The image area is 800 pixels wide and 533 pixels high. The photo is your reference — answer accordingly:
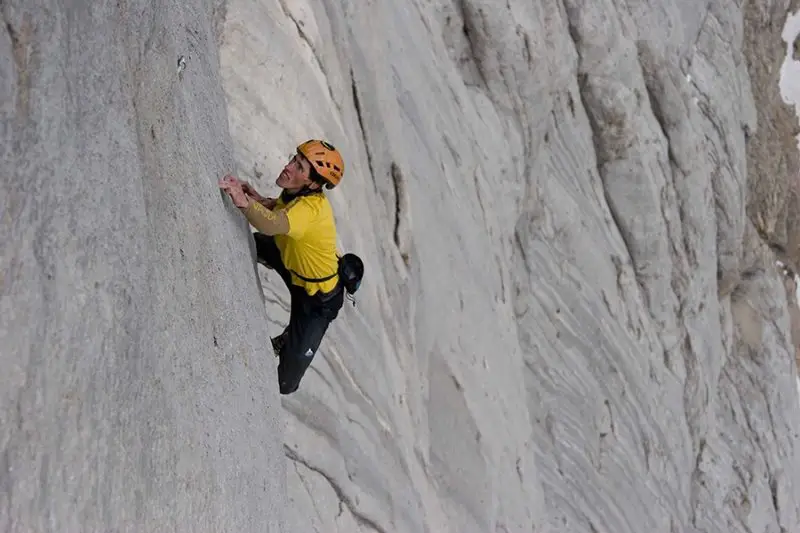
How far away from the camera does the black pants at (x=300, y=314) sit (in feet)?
17.2

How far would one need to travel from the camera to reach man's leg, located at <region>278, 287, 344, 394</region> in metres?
5.25

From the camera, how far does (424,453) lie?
8.88 meters

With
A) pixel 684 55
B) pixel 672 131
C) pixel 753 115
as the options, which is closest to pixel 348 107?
pixel 672 131

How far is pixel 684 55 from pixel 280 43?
15.5 meters

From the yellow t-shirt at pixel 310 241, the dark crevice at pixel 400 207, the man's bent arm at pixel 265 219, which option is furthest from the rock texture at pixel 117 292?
the dark crevice at pixel 400 207

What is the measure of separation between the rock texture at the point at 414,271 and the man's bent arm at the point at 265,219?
202 mm

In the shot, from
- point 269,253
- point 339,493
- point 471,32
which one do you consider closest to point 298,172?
point 269,253

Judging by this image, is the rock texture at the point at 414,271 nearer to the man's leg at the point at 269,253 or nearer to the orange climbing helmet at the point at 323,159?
the man's leg at the point at 269,253

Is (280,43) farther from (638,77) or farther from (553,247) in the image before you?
(638,77)

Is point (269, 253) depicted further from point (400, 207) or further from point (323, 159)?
point (400, 207)

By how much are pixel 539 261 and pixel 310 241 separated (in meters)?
9.93

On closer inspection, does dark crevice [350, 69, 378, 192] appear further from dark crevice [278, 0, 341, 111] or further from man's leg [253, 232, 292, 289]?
man's leg [253, 232, 292, 289]

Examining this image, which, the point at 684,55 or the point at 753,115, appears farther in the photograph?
the point at 753,115

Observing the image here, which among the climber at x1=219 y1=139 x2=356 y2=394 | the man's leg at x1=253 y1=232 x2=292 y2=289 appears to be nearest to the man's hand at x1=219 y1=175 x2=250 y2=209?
the climber at x1=219 y1=139 x2=356 y2=394
